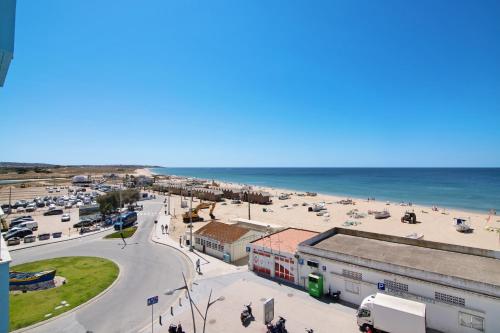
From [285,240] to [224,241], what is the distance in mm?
6871

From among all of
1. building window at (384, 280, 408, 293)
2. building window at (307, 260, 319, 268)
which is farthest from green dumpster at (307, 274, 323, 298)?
building window at (384, 280, 408, 293)

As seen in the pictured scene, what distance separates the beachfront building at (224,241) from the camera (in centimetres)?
2983

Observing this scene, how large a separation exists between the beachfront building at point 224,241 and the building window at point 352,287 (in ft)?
42.3

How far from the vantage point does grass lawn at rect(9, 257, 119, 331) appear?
1919 cm

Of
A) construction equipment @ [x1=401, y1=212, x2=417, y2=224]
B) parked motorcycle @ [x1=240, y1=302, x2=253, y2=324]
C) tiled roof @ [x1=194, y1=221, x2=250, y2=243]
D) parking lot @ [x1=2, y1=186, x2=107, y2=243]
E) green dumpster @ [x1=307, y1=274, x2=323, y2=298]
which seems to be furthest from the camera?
construction equipment @ [x1=401, y1=212, x2=417, y2=224]

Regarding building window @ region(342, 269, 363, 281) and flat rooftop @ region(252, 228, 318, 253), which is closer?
building window @ region(342, 269, 363, 281)

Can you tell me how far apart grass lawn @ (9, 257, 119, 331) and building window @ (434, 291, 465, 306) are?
23982mm

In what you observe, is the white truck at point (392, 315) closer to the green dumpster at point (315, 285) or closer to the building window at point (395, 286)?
the building window at point (395, 286)

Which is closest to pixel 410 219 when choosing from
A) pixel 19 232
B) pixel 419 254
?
pixel 419 254

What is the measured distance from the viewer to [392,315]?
15.6m

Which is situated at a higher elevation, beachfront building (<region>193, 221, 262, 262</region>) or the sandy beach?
beachfront building (<region>193, 221, 262, 262</region>)

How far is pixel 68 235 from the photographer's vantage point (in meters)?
42.9

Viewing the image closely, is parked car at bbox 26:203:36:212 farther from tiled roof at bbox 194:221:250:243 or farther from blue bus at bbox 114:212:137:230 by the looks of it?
tiled roof at bbox 194:221:250:243

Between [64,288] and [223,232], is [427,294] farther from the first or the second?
[64,288]
